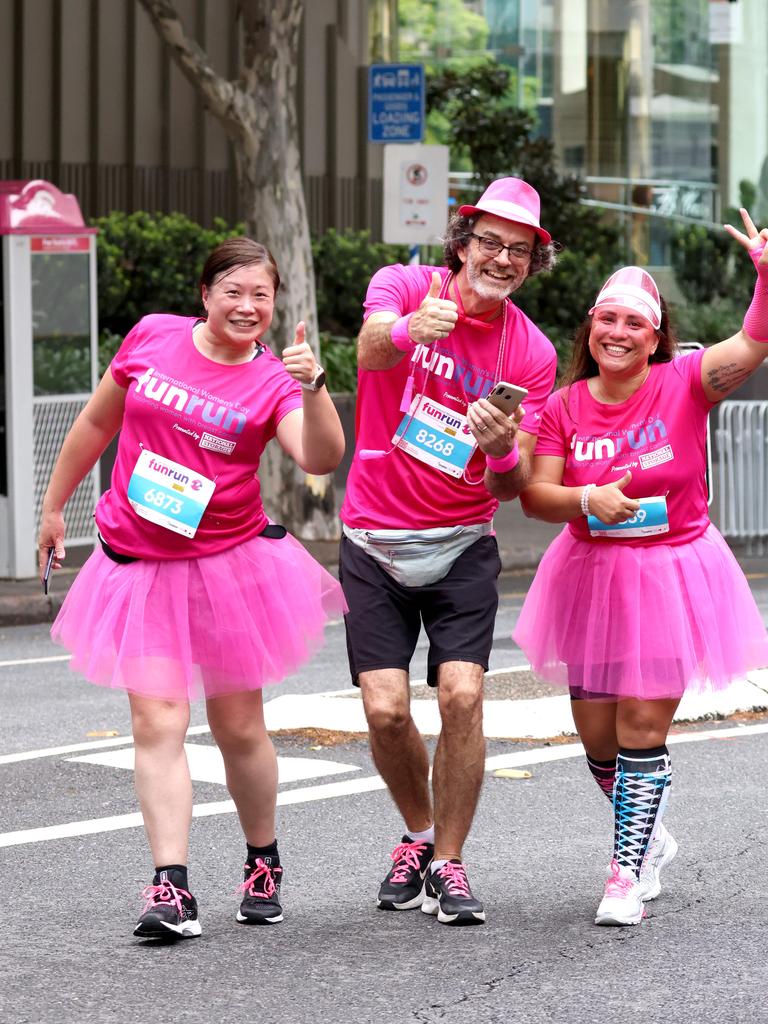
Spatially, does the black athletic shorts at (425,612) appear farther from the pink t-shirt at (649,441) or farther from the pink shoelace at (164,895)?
the pink shoelace at (164,895)

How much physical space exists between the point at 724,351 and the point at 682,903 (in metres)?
1.63

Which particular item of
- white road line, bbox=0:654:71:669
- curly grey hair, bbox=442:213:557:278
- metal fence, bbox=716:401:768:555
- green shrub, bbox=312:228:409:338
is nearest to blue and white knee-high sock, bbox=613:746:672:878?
curly grey hair, bbox=442:213:557:278

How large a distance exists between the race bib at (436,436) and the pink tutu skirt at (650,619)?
443mm

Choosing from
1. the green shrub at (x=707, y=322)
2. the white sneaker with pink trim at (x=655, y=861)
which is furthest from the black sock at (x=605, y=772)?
the green shrub at (x=707, y=322)

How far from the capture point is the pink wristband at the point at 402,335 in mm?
5461

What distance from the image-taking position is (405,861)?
231 inches

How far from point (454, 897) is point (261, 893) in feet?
1.79

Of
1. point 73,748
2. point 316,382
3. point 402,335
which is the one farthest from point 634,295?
point 73,748

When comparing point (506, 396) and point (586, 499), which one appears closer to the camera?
point (506, 396)

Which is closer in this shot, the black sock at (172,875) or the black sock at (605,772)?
the black sock at (172,875)

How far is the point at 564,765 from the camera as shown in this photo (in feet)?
26.3

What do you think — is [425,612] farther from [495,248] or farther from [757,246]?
[757,246]

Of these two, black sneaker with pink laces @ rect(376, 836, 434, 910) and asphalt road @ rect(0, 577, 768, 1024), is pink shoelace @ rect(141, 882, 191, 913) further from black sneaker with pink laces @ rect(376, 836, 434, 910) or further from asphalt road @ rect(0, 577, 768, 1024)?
black sneaker with pink laces @ rect(376, 836, 434, 910)

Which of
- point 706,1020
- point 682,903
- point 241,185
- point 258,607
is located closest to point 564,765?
point 682,903
